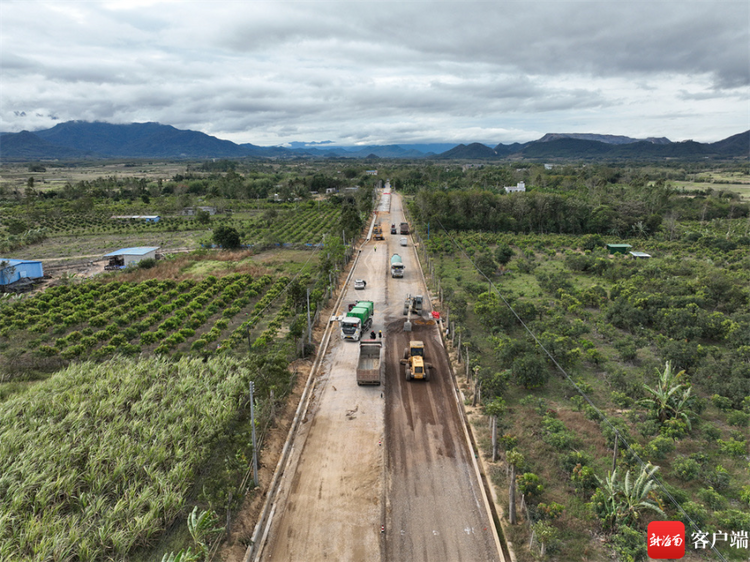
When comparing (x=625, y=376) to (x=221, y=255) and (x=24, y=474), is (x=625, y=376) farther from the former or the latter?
(x=221, y=255)

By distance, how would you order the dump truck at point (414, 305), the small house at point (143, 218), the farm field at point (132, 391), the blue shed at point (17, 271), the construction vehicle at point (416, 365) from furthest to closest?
the small house at point (143, 218) → the blue shed at point (17, 271) → the dump truck at point (414, 305) → the construction vehicle at point (416, 365) → the farm field at point (132, 391)

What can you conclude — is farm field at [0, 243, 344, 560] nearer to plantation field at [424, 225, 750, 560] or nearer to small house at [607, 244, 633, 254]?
plantation field at [424, 225, 750, 560]

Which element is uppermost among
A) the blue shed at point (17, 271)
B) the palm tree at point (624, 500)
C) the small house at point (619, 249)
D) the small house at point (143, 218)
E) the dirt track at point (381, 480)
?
the small house at point (143, 218)

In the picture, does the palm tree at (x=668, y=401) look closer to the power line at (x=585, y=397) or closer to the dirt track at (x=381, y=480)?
the power line at (x=585, y=397)

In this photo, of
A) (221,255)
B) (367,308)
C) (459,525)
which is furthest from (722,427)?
(221,255)

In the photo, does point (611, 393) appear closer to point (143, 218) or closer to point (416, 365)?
point (416, 365)

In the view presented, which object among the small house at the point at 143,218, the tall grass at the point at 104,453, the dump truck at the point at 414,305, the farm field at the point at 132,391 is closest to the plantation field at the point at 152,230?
the small house at the point at 143,218
